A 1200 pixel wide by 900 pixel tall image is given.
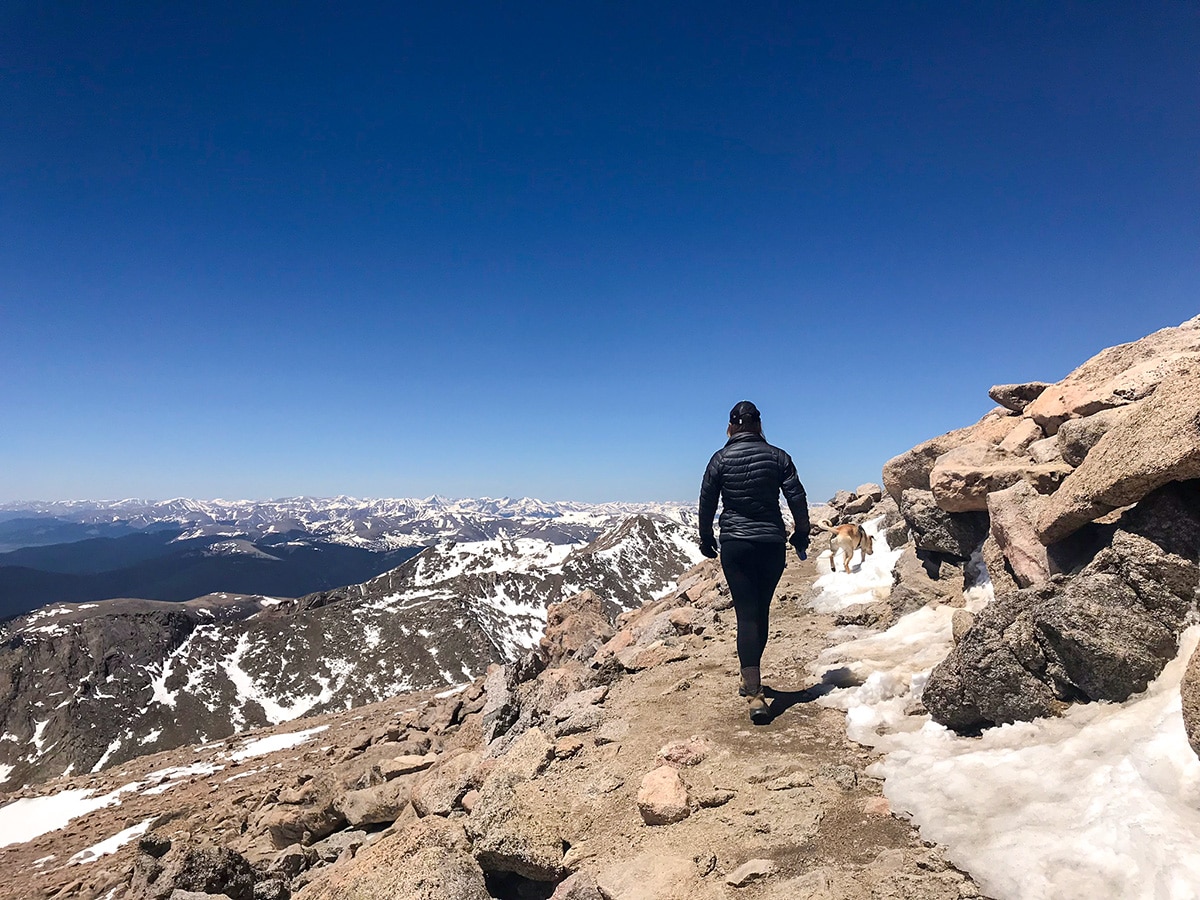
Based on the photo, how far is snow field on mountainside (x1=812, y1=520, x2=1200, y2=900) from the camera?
3.45 m

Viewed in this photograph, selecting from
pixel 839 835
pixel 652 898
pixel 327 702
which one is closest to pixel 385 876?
pixel 652 898

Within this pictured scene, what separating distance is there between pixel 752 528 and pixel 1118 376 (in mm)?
6647

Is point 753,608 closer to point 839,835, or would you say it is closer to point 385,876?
point 839,835

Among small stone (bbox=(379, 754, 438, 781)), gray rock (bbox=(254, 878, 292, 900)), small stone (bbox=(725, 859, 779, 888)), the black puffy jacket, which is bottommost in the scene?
gray rock (bbox=(254, 878, 292, 900))

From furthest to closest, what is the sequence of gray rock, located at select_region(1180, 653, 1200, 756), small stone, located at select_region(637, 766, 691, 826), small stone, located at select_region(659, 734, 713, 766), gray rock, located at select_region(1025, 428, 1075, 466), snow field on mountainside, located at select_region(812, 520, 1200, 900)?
gray rock, located at select_region(1025, 428, 1075, 466) < small stone, located at select_region(659, 734, 713, 766) < small stone, located at select_region(637, 766, 691, 826) < gray rock, located at select_region(1180, 653, 1200, 756) < snow field on mountainside, located at select_region(812, 520, 1200, 900)

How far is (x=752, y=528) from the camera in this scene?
820cm

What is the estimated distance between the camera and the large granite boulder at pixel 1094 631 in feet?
17.5

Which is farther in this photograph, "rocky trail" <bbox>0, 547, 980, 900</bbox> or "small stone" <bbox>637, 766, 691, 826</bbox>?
"small stone" <bbox>637, 766, 691, 826</bbox>

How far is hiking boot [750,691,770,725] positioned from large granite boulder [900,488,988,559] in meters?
5.37

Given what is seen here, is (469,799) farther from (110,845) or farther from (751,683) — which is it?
(110,845)

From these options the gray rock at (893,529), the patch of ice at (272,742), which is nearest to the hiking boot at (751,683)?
the gray rock at (893,529)

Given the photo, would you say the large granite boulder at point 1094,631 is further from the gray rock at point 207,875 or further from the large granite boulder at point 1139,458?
the gray rock at point 207,875

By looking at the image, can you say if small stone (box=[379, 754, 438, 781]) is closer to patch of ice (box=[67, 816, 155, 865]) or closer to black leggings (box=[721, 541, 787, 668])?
black leggings (box=[721, 541, 787, 668])

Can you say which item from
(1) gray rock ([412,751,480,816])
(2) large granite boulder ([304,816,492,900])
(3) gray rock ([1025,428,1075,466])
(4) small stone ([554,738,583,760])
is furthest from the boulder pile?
(1) gray rock ([412,751,480,816])
